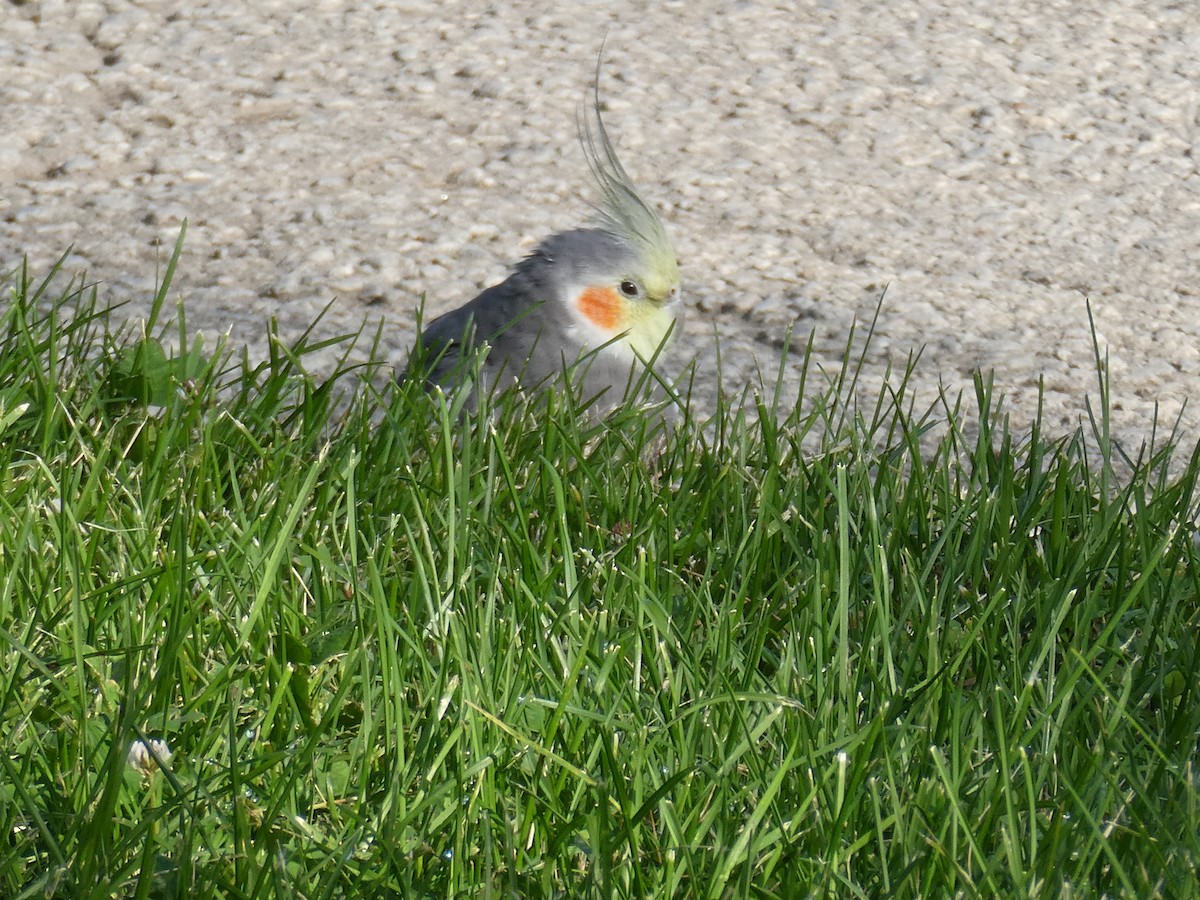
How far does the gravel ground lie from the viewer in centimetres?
379

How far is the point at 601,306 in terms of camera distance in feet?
11.2

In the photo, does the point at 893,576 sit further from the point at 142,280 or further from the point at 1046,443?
the point at 142,280

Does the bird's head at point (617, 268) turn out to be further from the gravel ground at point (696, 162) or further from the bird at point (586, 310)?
the gravel ground at point (696, 162)

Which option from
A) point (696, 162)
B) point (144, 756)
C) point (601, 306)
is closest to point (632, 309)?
point (601, 306)

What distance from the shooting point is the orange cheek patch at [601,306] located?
337 centimetres

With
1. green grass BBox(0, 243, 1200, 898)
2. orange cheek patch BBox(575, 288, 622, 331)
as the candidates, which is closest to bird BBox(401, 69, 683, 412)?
orange cheek patch BBox(575, 288, 622, 331)

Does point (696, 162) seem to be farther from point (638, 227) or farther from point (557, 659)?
point (557, 659)

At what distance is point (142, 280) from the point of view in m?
3.73

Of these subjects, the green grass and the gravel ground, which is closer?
the green grass

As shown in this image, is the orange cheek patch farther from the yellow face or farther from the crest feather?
the crest feather

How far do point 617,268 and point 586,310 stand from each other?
132 mm

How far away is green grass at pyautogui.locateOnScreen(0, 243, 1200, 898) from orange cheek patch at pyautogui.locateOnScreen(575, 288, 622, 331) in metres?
0.61

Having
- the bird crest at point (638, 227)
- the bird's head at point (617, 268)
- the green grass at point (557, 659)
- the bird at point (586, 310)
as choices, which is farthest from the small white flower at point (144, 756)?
the bird crest at point (638, 227)

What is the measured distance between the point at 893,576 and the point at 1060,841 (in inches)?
30.5
